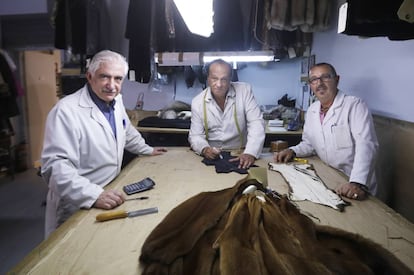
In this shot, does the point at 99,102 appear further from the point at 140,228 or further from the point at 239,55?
the point at 239,55

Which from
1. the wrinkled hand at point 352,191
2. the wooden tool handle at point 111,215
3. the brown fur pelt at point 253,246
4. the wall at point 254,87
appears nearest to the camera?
the brown fur pelt at point 253,246

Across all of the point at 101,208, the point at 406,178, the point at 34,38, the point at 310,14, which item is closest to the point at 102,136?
the point at 101,208

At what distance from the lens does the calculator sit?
1.42 m

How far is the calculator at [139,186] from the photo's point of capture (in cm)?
142

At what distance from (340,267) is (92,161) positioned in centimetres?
135

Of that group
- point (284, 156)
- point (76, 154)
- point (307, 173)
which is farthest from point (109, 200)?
point (284, 156)

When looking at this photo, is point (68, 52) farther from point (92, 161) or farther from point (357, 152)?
point (357, 152)

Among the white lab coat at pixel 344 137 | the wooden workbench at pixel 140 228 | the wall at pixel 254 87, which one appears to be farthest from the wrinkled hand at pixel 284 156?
the wall at pixel 254 87

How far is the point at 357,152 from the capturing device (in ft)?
5.71

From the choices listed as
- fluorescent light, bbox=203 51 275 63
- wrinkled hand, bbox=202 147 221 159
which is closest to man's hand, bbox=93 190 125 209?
wrinkled hand, bbox=202 147 221 159

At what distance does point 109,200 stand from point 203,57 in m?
2.39

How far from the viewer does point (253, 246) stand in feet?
2.71

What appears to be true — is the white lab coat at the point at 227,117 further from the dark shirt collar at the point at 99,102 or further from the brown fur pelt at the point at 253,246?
the brown fur pelt at the point at 253,246

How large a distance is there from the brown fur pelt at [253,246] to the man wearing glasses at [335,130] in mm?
915
